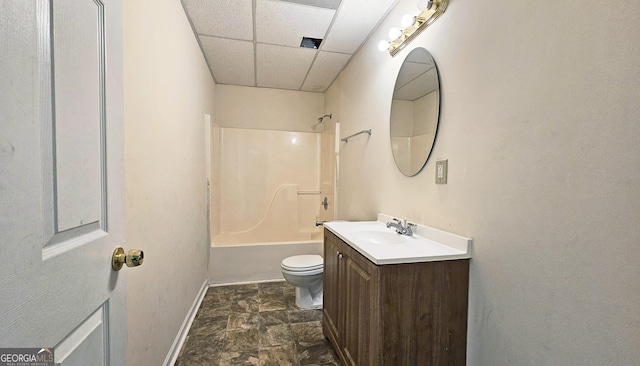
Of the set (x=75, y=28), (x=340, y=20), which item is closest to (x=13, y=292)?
(x=75, y=28)

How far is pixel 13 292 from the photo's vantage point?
391mm

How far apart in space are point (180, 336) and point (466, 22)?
8.30 ft

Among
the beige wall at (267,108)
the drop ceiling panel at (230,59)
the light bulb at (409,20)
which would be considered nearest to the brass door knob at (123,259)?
the light bulb at (409,20)

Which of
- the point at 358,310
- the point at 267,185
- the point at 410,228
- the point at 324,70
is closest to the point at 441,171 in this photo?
the point at 410,228

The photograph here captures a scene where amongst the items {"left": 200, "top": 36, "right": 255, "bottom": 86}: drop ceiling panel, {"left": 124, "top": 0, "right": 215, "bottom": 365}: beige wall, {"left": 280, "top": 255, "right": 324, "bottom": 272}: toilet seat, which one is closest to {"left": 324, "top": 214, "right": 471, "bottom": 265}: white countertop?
{"left": 280, "top": 255, "right": 324, "bottom": 272}: toilet seat

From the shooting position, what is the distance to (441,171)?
1.35 meters

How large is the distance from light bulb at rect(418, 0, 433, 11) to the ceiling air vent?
0.98m

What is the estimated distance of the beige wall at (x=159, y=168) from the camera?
43.8 inches

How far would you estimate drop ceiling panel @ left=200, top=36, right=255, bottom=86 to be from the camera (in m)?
2.28

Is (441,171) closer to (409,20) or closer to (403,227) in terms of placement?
(403,227)

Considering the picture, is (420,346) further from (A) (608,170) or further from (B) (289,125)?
(B) (289,125)

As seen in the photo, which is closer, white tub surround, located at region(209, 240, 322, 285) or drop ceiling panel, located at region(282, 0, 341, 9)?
drop ceiling panel, located at region(282, 0, 341, 9)

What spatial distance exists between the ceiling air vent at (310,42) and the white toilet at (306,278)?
193 cm

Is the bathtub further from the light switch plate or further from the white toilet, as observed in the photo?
the light switch plate
